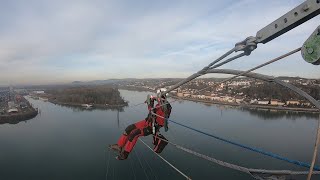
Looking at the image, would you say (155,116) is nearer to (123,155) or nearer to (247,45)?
(123,155)

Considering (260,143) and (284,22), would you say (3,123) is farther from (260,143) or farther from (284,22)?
(284,22)

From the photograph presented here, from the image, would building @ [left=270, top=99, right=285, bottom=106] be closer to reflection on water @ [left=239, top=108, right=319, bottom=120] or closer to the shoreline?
reflection on water @ [left=239, top=108, right=319, bottom=120]

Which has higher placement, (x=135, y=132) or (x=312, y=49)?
(x=312, y=49)

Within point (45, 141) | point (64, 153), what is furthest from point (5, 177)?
point (45, 141)

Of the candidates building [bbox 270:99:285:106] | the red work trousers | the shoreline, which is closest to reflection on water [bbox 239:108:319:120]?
building [bbox 270:99:285:106]

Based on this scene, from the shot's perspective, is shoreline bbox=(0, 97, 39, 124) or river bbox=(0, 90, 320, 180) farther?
shoreline bbox=(0, 97, 39, 124)

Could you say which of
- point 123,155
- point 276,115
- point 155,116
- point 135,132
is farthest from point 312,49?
point 276,115
